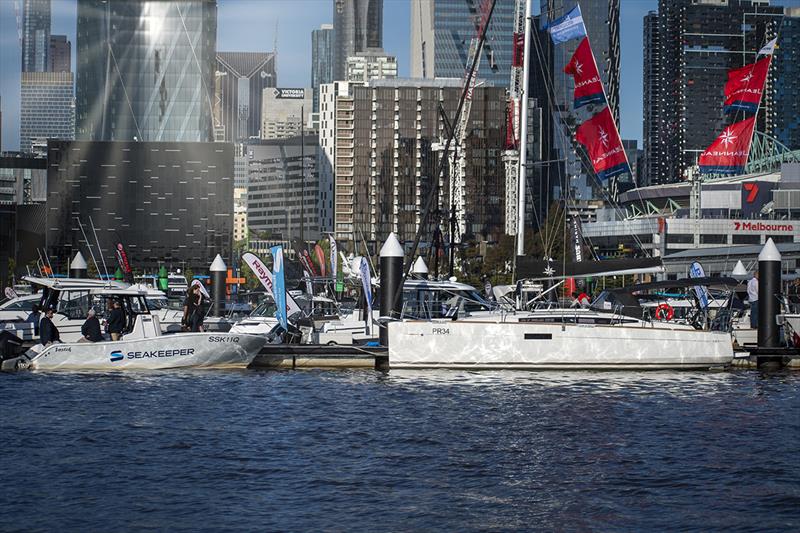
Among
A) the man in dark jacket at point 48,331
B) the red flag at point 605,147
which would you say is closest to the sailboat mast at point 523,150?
the red flag at point 605,147

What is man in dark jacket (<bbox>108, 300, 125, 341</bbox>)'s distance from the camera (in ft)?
119

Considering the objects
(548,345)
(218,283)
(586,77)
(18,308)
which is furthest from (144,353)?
(218,283)

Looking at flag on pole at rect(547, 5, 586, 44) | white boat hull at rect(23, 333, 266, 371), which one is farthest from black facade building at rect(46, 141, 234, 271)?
white boat hull at rect(23, 333, 266, 371)

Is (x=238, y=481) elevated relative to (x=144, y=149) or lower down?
lower down

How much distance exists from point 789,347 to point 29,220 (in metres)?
171

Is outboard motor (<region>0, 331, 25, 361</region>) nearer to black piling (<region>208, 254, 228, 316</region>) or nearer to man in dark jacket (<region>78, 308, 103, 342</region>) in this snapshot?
man in dark jacket (<region>78, 308, 103, 342</region>)

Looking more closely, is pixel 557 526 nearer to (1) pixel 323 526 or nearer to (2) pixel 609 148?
(1) pixel 323 526

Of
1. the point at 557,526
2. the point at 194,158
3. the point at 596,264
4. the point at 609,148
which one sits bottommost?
the point at 557,526

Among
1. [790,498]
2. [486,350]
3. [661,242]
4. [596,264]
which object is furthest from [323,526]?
[661,242]

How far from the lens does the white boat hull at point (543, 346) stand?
35.6 metres

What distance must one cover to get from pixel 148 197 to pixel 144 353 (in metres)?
164

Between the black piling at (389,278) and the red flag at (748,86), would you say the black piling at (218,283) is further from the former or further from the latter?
the red flag at (748,86)

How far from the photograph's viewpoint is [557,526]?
18125 mm

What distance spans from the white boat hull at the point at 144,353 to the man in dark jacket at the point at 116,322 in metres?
0.78
